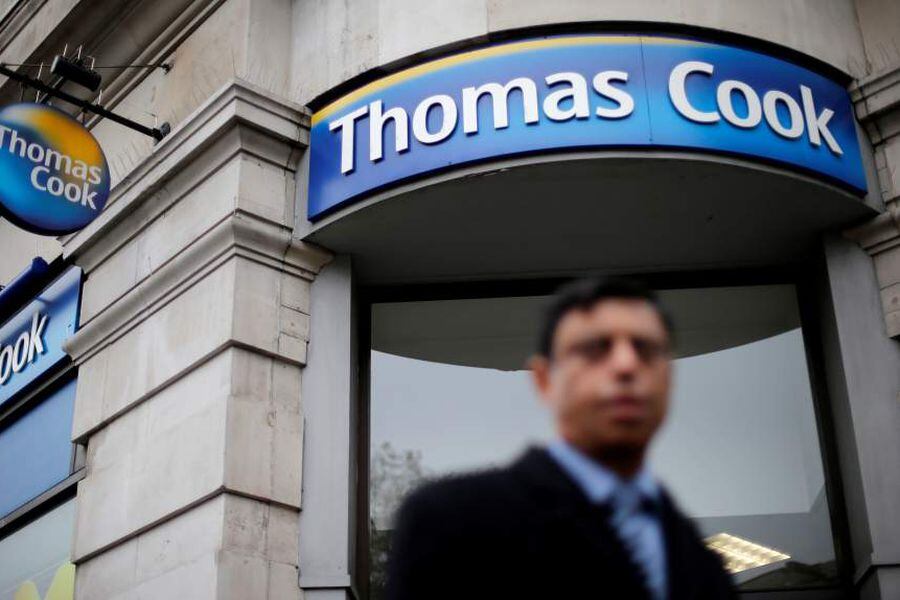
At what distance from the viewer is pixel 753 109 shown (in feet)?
26.9

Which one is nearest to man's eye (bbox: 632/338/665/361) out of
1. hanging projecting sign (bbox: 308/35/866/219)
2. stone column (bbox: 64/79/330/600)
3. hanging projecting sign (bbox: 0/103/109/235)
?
stone column (bbox: 64/79/330/600)

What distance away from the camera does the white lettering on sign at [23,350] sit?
11.0 metres

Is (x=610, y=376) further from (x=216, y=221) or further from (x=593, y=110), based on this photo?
(x=216, y=221)

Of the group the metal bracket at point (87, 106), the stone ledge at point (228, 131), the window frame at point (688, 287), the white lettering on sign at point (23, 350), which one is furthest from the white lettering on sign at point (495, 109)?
the white lettering on sign at point (23, 350)

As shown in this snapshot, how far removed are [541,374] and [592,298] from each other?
0.15m

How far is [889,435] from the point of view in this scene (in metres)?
7.75

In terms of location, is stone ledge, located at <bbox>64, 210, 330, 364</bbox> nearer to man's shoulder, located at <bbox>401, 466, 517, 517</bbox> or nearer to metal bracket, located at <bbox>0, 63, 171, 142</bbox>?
metal bracket, located at <bbox>0, 63, 171, 142</bbox>

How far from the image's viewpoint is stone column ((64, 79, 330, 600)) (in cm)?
767

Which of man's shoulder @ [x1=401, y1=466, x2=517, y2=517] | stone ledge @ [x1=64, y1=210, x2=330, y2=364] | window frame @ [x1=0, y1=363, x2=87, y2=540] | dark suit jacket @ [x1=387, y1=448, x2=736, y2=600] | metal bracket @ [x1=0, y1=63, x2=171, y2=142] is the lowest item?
dark suit jacket @ [x1=387, y1=448, x2=736, y2=600]

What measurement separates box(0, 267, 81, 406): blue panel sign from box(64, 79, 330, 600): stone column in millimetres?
757

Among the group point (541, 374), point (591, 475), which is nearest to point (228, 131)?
point (541, 374)

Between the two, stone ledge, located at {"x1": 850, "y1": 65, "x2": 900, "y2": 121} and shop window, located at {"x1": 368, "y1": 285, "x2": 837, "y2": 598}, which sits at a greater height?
stone ledge, located at {"x1": 850, "y1": 65, "x2": 900, "y2": 121}

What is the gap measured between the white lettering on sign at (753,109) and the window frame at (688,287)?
1252 millimetres

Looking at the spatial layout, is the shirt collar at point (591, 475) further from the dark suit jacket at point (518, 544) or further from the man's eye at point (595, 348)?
the man's eye at point (595, 348)
